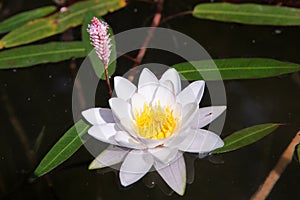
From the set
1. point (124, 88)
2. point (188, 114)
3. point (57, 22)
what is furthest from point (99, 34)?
point (57, 22)

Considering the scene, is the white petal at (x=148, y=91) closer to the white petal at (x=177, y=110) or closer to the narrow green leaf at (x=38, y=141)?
the white petal at (x=177, y=110)

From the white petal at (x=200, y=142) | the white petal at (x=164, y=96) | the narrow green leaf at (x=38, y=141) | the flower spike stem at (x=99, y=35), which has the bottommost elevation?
the narrow green leaf at (x=38, y=141)

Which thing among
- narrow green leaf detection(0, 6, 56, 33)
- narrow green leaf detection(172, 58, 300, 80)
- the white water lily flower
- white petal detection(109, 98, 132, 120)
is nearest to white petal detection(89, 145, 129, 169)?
the white water lily flower

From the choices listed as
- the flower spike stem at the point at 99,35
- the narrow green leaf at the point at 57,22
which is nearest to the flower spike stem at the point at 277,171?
the flower spike stem at the point at 99,35

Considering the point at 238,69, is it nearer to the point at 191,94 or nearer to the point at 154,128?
the point at 191,94

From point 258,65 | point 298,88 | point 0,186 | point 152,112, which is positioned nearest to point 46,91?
point 0,186
